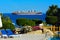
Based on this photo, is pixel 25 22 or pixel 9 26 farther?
pixel 25 22

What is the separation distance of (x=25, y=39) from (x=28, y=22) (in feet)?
36.3

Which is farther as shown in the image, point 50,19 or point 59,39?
point 50,19

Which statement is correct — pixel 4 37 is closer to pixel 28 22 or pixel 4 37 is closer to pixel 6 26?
pixel 6 26

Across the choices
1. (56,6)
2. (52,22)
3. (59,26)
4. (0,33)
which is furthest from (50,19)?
(0,33)

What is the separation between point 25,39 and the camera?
49.5 feet

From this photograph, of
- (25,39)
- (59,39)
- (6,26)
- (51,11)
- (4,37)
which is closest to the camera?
(25,39)

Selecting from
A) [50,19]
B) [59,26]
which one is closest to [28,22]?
Answer: [59,26]

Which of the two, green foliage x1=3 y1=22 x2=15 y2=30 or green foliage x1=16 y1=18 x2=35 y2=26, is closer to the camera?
green foliage x1=3 y1=22 x2=15 y2=30

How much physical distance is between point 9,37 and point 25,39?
182 cm

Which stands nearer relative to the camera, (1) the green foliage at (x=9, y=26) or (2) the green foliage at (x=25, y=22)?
(1) the green foliage at (x=9, y=26)

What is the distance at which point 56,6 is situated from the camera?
1521 inches

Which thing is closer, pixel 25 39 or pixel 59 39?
pixel 25 39

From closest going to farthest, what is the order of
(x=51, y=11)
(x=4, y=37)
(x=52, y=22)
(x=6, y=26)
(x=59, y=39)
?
(x=4, y=37) → (x=59, y=39) → (x=6, y=26) → (x=52, y=22) → (x=51, y=11)

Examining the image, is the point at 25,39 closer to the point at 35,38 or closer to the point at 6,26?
the point at 35,38
